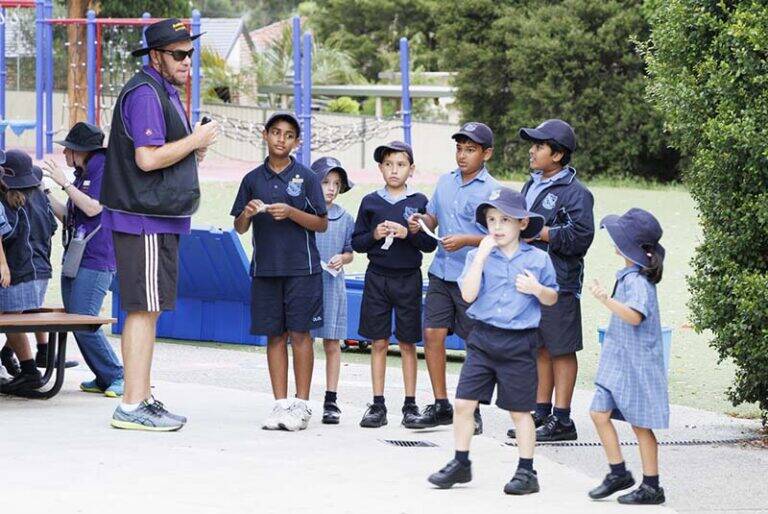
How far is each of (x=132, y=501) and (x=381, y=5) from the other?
2054 inches

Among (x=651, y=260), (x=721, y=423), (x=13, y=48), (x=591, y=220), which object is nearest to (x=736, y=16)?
(x=591, y=220)

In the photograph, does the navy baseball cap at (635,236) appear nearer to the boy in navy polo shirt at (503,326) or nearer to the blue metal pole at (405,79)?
the boy in navy polo shirt at (503,326)

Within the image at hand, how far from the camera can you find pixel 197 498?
20.7 ft

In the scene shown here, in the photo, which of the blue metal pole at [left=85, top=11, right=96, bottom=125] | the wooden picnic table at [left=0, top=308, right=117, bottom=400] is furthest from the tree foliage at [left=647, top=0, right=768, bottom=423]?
the blue metal pole at [left=85, top=11, right=96, bottom=125]

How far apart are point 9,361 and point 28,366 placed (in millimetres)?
631

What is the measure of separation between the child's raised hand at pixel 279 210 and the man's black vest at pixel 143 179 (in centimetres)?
45

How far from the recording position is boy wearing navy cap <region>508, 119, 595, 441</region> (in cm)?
828

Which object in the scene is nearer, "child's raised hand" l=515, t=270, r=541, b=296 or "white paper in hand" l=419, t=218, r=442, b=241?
"child's raised hand" l=515, t=270, r=541, b=296

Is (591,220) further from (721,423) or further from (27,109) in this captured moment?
(27,109)

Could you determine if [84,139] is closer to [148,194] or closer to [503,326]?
[148,194]

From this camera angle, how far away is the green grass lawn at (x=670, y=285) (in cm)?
1091

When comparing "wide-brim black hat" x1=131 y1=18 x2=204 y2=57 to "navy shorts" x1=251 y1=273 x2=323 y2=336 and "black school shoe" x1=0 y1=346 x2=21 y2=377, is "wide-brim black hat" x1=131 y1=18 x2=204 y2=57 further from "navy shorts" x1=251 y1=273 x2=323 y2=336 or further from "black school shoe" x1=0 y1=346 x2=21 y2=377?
"black school shoe" x1=0 y1=346 x2=21 y2=377

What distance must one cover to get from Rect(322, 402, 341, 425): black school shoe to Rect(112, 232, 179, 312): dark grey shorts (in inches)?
48.7

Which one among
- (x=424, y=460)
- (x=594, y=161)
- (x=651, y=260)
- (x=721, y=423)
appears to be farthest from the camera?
(x=594, y=161)
